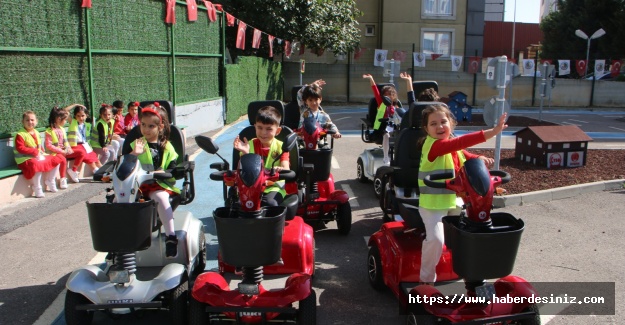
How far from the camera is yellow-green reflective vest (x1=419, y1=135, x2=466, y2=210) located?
455cm

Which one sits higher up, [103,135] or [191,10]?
[191,10]

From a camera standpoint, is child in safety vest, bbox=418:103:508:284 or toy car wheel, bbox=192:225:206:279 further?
toy car wheel, bbox=192:225:206:279

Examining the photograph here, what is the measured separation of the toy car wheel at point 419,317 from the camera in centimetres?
388

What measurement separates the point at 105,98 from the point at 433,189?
8.98m

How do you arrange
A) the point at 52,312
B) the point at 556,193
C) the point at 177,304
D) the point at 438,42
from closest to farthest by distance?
the point at 177,304
the point at 52,312
the point at 556,193
the point at 438,42

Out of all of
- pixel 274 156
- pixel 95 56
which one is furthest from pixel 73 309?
pixel 95 56

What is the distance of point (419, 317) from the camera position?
3955 mm

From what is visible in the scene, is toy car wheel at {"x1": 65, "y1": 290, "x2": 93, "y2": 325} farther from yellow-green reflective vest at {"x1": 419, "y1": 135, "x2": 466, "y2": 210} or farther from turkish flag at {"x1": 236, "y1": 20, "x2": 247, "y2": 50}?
turkish flag at {"x1": 236, "y1": 20, "x2": 247, "y2": 50}

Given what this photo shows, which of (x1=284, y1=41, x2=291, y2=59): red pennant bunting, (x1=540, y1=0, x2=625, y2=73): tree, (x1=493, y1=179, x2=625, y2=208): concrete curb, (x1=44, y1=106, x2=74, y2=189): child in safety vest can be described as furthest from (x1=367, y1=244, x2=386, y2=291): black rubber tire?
(x1=540, y1=0, x2=625, y2=73): tree

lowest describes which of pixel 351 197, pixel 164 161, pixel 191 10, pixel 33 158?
pixel 351 197

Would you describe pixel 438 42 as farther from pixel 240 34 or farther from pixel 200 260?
pixel 200 260

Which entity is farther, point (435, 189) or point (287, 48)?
point (287, 48)

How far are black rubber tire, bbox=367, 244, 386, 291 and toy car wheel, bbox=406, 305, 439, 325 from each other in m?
1.04

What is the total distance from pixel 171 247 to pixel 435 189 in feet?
7.24
